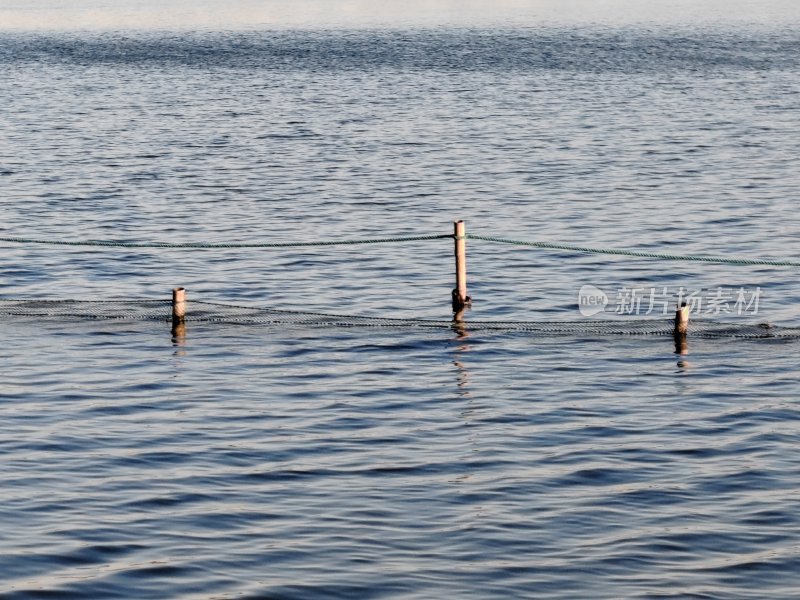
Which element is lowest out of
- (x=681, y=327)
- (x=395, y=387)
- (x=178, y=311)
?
(x=395, y=387)

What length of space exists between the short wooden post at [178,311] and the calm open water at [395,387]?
0.74 ft

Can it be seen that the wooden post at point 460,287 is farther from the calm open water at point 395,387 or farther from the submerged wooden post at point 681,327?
the submerged wooden post at point 681,327

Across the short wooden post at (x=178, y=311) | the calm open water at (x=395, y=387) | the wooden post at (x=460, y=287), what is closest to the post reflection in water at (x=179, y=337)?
the short wooden post at (x=178, y=311)

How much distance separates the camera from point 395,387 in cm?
2400

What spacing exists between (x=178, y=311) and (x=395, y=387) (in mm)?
5268

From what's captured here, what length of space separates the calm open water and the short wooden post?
0.22 m

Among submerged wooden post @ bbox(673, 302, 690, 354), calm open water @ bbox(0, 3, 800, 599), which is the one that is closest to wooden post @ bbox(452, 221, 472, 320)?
calm open water @ bbox(0, 3, 800, 599)

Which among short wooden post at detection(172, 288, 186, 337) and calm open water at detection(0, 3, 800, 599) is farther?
short wooden post at detection(172, 288, 186, 337)

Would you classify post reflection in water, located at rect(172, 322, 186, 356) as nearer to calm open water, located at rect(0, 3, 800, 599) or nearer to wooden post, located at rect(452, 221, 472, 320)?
calm open water, located at rect(0, 3, 800, 599)

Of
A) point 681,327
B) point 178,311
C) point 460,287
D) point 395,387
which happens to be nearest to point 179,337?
point 178,311

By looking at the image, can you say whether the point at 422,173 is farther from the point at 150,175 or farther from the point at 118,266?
the point at 118,266

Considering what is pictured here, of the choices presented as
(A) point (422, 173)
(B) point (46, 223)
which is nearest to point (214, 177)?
(A) point (422, 173)

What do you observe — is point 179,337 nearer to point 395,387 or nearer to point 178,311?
point 178,311

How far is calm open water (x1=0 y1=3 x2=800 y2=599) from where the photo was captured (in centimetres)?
1667
